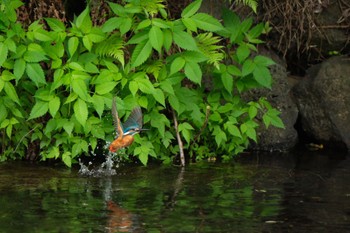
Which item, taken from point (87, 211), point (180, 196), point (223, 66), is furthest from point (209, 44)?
point (87, 211)

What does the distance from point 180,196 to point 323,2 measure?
145 inches

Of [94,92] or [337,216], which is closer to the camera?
[337,216]

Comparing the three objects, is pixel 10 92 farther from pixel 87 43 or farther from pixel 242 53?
pixel 242 53

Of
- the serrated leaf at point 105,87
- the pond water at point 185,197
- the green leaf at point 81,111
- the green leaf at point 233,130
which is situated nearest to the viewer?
the pond water at point 185,197

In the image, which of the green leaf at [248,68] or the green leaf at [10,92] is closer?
the green leaf at [10,92]

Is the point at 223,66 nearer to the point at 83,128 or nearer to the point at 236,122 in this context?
the point at 236,122

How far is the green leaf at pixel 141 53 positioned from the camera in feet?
26.2

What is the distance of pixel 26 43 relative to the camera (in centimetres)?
829

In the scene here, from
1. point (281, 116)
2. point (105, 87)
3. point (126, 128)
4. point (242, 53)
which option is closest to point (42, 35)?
point (105, 87)

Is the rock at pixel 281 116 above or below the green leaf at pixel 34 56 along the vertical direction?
below

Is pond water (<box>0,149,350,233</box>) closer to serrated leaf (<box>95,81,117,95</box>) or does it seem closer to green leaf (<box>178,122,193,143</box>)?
green leaf (<box>178,122,193,143</box>)

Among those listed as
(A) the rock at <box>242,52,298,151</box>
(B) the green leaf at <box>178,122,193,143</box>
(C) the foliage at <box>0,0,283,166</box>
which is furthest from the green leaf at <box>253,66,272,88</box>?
(A) the rock at <box>242,52,298,151</box>

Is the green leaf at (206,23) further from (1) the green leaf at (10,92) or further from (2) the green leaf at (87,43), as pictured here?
(1) the green leaf at (10,92)

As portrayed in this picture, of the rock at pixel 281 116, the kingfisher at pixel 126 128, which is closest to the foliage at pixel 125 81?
the kingfisher at pixel 126 128
